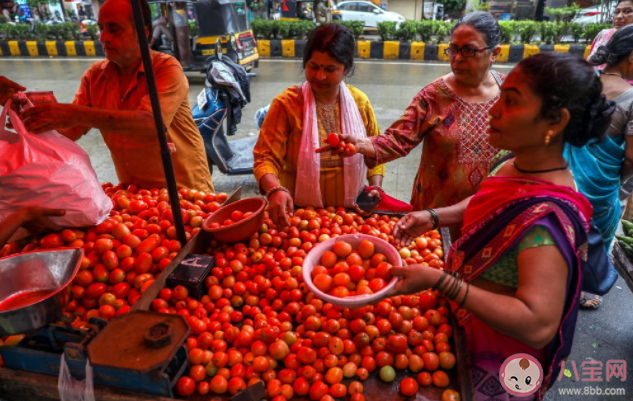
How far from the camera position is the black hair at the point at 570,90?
1.25m

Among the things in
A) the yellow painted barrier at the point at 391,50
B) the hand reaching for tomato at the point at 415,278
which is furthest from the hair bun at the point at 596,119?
the yellow painted barrier at the point at 391,50

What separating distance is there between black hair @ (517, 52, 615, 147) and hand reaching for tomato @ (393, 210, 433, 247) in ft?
2.37

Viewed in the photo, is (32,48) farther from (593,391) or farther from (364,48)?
(593,391)

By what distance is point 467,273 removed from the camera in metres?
1.56

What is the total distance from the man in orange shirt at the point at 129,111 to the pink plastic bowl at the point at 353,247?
126 cm

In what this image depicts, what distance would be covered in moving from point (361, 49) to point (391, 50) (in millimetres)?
1009

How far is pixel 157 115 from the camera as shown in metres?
1.76

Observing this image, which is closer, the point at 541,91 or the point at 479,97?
the point at 541,91

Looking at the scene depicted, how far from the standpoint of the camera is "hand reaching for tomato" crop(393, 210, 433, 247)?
1916 millimetres

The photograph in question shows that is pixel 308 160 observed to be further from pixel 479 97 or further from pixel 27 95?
pixel 27 95

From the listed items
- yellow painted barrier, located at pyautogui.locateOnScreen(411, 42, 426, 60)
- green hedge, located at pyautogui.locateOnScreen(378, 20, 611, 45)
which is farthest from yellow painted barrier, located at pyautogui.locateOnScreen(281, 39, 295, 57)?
yellow painted barrier, located at pyautogui.locateOnScreen(411, 42, 426, 60)

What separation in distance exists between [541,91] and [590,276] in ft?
4.15

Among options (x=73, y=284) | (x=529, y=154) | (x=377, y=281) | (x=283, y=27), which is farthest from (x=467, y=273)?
(x=283, y=27)

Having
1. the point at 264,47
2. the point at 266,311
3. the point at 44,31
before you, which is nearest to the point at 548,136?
the point at 266,311
